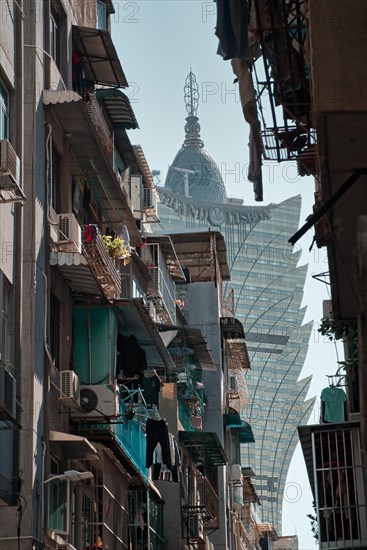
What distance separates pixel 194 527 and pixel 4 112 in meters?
23.9

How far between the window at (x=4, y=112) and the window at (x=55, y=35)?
14.2 ft

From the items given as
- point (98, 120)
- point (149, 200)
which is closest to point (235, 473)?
point (149, 200)

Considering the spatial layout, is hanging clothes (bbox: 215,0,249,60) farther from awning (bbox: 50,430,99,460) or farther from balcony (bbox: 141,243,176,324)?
balcony (bbox: 141,243,176,324)

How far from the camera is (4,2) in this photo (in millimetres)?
25094

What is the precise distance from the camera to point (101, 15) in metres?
36.2

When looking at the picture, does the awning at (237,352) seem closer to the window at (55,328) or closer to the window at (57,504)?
the window at (55,328)

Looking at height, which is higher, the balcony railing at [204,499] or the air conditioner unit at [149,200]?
the air conditioner unit at [149,200]

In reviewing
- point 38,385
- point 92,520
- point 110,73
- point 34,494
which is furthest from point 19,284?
point 110,73

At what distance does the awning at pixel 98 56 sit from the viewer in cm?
3188

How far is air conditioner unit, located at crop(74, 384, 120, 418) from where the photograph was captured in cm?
2922

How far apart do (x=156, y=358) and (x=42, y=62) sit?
10.5 metres

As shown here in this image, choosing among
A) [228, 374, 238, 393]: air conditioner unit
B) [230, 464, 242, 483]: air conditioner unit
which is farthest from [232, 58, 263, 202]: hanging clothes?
[228, 374, 238, 393]: air conditioner unit

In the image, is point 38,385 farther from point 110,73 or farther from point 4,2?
point 110,73

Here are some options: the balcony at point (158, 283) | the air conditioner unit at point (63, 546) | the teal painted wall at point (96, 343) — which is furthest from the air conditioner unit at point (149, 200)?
the air conditioner unit at point (63, 546)
